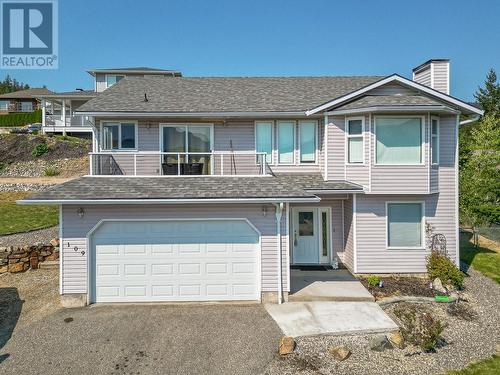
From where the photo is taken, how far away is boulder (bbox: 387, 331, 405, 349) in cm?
790

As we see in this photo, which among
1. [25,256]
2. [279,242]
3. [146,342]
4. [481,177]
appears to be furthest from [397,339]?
[481,177]

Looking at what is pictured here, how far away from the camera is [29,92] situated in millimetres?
57250

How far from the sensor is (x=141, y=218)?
10.2 meters

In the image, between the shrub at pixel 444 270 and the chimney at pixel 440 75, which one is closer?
the shrub at pixel 444 270

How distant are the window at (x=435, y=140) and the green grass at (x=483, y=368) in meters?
7.04

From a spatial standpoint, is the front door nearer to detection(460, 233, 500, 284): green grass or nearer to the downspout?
the downspout

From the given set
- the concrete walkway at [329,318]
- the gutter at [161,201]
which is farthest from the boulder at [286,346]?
the gutter at [161,201]

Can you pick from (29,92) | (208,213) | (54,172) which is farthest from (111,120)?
(29,92)

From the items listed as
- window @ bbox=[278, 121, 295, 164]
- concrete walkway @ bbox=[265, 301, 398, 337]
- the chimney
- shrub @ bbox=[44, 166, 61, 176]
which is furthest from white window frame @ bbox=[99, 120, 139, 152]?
shrub @ bbox=[44, 166, 61, 176]

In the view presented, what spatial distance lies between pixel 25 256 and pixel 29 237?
2.97m

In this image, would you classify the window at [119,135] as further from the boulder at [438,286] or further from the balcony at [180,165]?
the boulder at [438,286]

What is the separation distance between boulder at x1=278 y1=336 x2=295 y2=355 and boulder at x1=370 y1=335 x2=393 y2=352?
188 cm

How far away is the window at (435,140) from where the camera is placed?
40.6 ft

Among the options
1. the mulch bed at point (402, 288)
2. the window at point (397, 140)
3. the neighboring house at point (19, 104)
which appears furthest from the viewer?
the neighboring house at point (19, 104)
